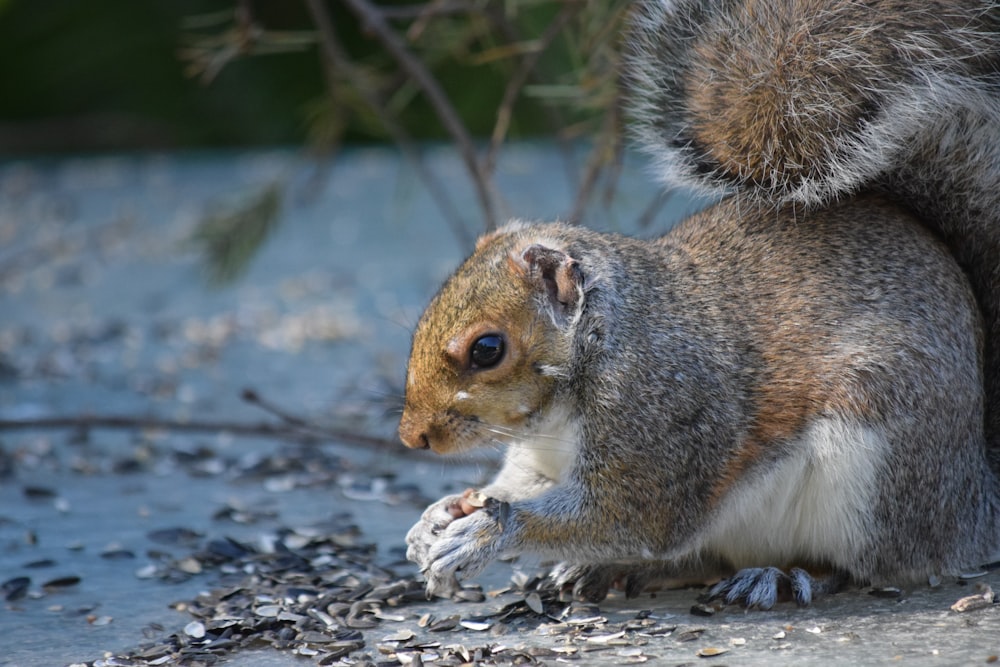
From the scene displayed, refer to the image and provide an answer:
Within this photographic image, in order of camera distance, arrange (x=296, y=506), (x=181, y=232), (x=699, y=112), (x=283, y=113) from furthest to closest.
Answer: (x=283, y=113) < (x=181, y=232) < (x=296, y=506) < (x=699, y=112)

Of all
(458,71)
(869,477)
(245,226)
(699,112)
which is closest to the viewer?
(869,477)

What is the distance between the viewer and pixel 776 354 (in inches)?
69.5

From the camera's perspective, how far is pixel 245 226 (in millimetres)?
3018

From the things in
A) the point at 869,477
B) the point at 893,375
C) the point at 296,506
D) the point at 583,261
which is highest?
the point at 583,261

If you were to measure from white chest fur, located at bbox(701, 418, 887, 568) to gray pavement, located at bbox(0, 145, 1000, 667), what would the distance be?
4.0 inches

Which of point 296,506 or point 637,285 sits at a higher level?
point 637,285

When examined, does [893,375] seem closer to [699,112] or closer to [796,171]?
[796,171]

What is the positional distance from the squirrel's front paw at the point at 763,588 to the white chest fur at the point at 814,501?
0.05 meters

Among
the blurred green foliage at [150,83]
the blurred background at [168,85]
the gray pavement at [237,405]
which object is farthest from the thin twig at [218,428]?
the blurred green foliage at [150,83]

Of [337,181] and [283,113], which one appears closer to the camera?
[337,181]

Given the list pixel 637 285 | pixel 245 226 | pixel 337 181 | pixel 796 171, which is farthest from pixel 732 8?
pixel 337 181

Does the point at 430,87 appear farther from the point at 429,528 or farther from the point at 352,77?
the point at 429,528

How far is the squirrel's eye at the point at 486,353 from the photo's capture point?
5.62 feet

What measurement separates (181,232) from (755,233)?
144 inches
